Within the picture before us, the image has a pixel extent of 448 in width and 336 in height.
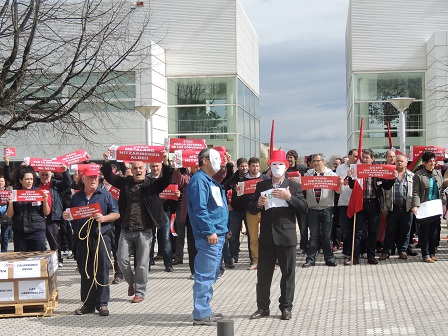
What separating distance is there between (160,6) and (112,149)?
26.0 meters

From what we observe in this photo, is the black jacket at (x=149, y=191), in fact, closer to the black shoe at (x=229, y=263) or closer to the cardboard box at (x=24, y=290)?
the cardboard box at (x=24, y=290)

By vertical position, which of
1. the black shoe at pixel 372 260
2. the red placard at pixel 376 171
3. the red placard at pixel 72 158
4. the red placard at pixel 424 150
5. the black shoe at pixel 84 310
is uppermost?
the red placard at pixel 424 150

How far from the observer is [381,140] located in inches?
1363

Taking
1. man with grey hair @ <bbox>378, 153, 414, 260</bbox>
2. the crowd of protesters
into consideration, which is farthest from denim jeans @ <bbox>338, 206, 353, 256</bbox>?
man with grey hair @ <bbox>378, 153, 414, 260</bbox>

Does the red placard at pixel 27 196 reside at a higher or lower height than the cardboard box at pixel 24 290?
higher

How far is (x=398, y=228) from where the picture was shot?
14.0 metres

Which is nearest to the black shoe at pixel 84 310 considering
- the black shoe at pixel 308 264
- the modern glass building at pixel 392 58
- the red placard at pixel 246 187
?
the red placard at pixel 246 187

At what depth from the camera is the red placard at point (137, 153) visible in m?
10.0

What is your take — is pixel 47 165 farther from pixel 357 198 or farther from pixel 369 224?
pixel 369 224

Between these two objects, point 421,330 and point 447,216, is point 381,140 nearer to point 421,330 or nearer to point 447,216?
point 447,216

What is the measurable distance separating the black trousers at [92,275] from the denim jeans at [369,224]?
5661 mm

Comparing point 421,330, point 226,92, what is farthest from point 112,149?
point 226,92

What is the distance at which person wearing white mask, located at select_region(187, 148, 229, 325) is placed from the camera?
27.8ft

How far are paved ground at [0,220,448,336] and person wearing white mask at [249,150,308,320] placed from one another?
0.25m
